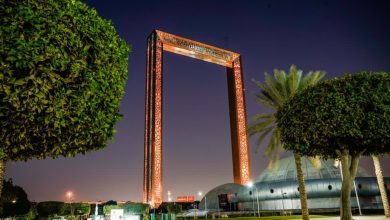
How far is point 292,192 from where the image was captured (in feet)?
162

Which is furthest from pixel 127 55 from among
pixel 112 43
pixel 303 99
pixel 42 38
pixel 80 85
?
pixel 303 99

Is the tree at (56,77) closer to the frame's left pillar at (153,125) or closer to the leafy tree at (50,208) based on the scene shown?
the frame's left pillar at (153,125)

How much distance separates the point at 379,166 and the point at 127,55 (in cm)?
2599

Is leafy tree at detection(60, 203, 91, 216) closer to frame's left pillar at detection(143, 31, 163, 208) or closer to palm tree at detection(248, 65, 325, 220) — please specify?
frame's left pillar at detection(143, 31, 163, 208)

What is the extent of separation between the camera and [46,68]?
5996 millimetres

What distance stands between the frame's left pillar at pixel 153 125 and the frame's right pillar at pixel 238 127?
1126 centimetres

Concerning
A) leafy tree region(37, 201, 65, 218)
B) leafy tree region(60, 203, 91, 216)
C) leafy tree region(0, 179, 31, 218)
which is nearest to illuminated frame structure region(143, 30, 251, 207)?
leafy tree region(60, 203, 91, 216)

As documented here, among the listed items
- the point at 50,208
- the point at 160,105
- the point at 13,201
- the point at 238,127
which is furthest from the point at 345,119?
the point at 50,208

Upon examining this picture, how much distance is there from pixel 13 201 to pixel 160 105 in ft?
77.5

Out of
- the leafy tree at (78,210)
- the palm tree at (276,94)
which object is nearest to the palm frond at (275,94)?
the palm tree at (276,94)

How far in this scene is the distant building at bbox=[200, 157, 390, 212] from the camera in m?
45.0

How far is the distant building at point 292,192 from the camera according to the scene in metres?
45.0

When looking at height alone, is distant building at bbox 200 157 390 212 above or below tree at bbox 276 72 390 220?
below

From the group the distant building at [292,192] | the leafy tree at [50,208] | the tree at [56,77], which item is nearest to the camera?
the tree at [56,77]
